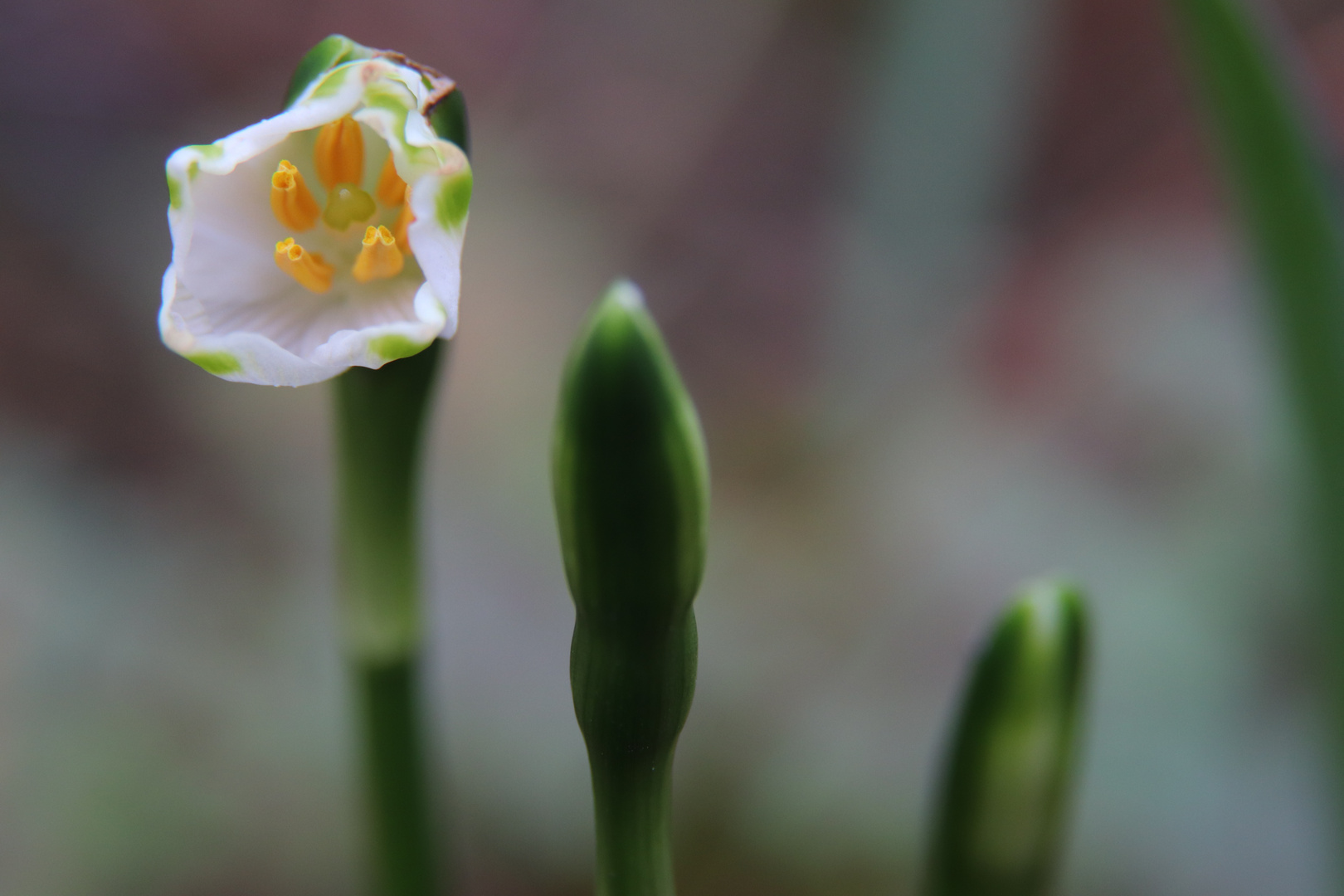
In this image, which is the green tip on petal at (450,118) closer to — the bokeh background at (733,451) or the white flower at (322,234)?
the white flower at (322,234)

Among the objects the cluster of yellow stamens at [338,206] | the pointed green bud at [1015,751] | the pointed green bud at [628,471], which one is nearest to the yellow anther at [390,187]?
the cluster of yellow stamens at [338,206]

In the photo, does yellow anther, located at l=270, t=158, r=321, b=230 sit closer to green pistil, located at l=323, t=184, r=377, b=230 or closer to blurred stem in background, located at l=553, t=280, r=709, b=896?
green pistil, located at l=323, t=184, r=377, b=230

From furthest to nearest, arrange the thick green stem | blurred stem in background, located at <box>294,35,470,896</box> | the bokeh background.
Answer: the bokeh background, the thick green stem, blurred stem in background, located at <box>294,35,470,896</box>

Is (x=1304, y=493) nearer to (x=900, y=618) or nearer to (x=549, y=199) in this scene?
(x=900, y=618)

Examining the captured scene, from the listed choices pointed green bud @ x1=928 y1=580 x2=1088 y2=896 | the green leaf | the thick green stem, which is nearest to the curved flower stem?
the thick green stem

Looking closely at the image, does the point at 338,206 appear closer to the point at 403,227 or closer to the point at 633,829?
the point at 403,227

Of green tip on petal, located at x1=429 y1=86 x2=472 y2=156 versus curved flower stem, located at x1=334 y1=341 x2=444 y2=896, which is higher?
green tip on petal, located at x1=429 y1=86 x2=472 y2=156
